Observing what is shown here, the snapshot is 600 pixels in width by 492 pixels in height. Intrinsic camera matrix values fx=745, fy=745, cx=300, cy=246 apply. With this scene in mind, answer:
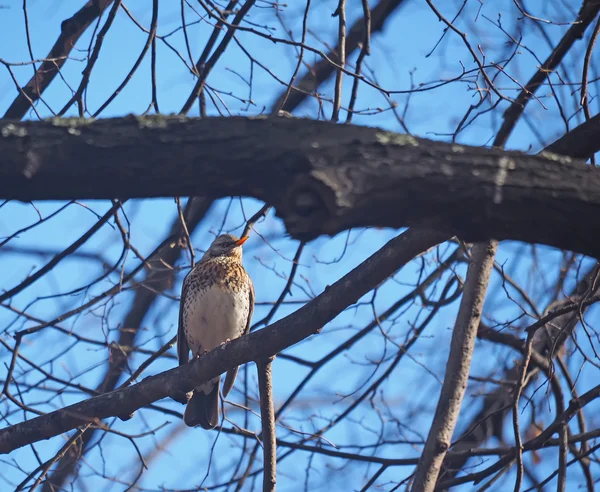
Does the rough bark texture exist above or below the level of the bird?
below

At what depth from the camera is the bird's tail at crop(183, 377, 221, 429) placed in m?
6.41

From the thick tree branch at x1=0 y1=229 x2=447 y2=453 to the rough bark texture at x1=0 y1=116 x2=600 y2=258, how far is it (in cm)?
134

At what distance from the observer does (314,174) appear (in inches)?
85.0

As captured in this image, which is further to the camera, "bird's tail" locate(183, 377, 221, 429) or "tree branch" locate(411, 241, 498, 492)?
Answer: "bird's tail" locate(183, 377, 221, 429)

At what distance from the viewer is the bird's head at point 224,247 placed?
727cm

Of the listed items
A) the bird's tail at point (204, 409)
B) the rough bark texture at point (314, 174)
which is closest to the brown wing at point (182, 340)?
the bird's tail at point (204, 409)

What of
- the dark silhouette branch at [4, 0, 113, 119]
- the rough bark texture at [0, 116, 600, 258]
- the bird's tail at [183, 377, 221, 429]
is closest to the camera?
the rough bark texture at [0, 116, 600, 258]

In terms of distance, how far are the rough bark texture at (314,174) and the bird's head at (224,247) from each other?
4957mm

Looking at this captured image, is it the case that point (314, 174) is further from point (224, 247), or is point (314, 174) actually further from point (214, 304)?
point (224, 247)

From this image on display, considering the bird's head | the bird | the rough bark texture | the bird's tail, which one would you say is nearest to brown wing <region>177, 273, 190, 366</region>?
the bird

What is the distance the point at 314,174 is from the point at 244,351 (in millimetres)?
2431

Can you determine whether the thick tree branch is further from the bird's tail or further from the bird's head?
the bird's head

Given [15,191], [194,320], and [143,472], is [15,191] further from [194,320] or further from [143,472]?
[194,320]

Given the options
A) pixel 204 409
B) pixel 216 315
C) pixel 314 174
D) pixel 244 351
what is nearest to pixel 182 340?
pixel 216 315
